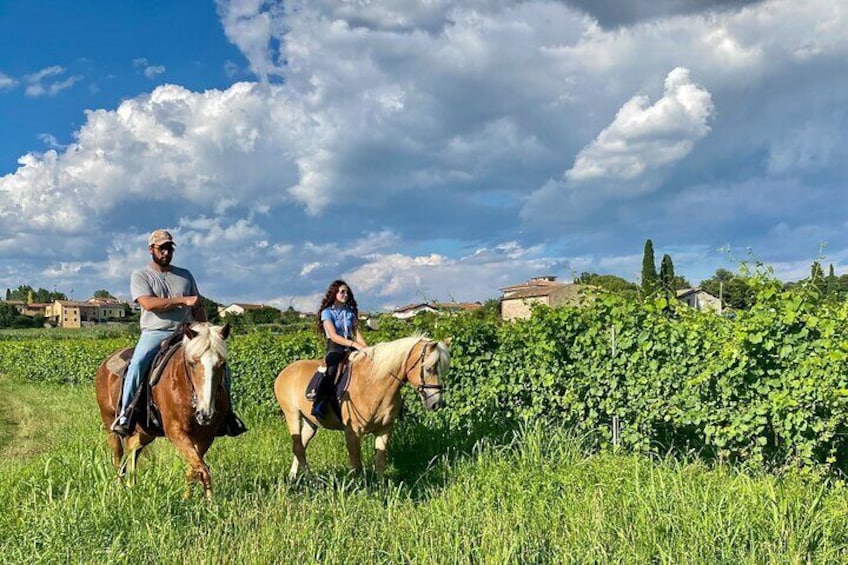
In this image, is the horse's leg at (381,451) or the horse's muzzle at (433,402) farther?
the horse's leg at (381,451)

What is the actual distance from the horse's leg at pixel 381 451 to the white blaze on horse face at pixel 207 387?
7.75 feet

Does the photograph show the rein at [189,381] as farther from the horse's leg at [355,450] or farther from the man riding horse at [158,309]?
the horse's leg at [355,450]

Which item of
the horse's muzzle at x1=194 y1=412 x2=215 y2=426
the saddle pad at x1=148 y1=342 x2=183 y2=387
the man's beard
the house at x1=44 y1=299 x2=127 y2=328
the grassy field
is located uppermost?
the house at x1=44 y1=299 x2=127 y2=328

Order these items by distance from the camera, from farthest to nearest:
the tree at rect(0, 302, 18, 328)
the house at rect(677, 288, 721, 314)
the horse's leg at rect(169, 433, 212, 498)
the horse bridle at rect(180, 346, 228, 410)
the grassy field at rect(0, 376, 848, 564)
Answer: the tree at rect(0, 302, 18, 328) → the house at rect(677, 288, 721, 314) → the horse bridle at rect(180, 346, 228, 410) → the horse's leg at rect(169, 433, 212, 498) → the grassy field at rect(0, 376, 848, 564)

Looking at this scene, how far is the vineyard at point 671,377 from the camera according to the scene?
6840 millimetres

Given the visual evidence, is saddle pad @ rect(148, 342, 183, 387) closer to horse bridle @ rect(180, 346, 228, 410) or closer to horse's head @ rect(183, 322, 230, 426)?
horse bridle @ rect(180, 346, 228, 410)

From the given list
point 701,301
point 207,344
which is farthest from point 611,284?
point 207,344

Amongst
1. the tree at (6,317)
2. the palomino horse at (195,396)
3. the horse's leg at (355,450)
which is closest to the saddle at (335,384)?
the horse's leg at (355,450)

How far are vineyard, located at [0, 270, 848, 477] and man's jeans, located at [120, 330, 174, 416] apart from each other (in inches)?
166

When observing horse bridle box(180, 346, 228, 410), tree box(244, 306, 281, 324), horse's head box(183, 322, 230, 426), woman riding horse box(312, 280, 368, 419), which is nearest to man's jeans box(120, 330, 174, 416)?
horse bridle box(180, 346, 228, 410)

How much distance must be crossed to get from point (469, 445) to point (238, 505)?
386 centimetres

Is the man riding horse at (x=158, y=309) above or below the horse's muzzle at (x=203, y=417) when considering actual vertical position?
above

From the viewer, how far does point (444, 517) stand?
5266mm

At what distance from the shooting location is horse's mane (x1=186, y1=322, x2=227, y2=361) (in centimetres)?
558
